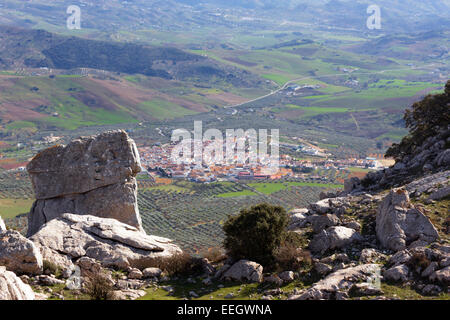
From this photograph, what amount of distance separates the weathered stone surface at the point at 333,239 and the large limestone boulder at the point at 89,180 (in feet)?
26.9

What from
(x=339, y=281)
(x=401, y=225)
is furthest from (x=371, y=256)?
(x=339, y=281)

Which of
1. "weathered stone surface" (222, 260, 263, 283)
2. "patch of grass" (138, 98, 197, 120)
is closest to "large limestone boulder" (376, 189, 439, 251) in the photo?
"weathered stone surface" (222, 260, 263, 283)

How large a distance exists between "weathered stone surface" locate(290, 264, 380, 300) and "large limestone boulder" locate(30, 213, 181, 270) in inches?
234

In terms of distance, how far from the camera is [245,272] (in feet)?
48.9

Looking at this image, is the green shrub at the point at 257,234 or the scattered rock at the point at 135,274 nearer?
the scattered rock at the point at 135,274

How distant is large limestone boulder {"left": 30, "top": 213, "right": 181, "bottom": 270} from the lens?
1527 centimetres

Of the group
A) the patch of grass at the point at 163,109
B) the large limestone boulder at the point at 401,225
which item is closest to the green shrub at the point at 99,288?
the large limestone boulder at the point at 401,225

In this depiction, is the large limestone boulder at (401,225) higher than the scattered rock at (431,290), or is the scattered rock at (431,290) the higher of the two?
the large limestone boulder at (401,225)

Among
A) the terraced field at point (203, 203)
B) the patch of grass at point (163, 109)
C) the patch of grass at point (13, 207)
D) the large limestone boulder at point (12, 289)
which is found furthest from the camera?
the patch of grass at point (163, 109)

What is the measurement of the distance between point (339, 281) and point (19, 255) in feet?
30.1

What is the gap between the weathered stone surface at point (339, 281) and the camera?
12234 millimetres

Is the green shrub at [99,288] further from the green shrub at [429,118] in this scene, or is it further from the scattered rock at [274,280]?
the green shrub at [429,118]
